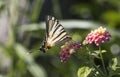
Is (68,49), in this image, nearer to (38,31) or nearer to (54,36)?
(54,36)

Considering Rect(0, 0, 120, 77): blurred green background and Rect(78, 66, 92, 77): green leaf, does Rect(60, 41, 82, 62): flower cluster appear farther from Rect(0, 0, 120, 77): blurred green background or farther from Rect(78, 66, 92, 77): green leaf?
A: Rect(0, 0, 120, 77): blurred green background

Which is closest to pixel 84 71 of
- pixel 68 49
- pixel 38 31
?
pixel 68 49

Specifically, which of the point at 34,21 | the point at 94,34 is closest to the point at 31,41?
the point at 34,21

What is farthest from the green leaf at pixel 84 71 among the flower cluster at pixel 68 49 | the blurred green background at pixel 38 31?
the blurred green background at pixel 38 31

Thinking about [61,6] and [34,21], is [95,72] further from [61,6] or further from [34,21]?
[61,6]

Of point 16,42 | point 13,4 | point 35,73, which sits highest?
point 13,4

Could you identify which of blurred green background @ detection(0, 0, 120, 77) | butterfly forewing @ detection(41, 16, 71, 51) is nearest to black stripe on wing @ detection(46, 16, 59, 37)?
butterfly forewing @ detection(41, 16, 71, 51)

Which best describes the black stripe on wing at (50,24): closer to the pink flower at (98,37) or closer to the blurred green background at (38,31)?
the pink flower at (98,37)
